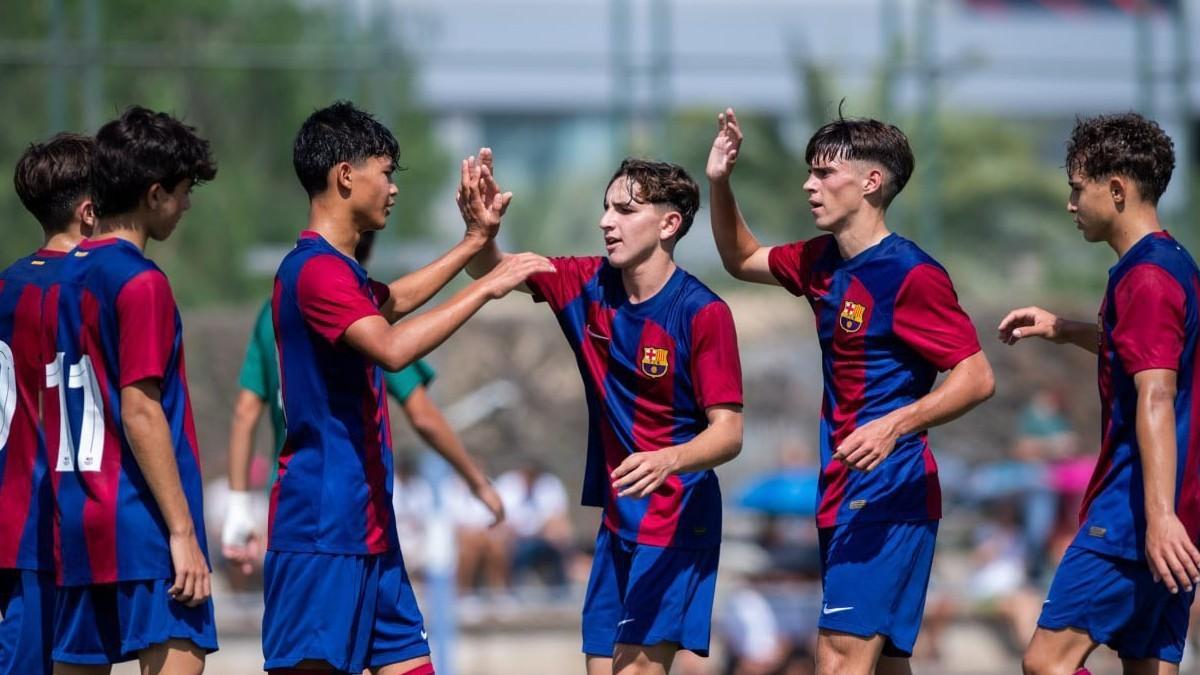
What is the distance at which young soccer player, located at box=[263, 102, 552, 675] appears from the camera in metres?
4.89

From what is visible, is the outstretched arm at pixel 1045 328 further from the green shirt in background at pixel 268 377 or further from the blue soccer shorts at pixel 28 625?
the blue soccer shorts at pixel 28 625

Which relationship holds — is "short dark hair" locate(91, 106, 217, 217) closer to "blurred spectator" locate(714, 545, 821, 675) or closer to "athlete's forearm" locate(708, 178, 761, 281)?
"athlete's forearm" locate(708, 178, 761, 281)

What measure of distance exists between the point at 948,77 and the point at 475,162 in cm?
1227

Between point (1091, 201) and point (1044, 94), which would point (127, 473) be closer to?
point (1091, 201)

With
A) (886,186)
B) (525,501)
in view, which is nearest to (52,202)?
(886,186)

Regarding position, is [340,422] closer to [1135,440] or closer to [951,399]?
[951,399]

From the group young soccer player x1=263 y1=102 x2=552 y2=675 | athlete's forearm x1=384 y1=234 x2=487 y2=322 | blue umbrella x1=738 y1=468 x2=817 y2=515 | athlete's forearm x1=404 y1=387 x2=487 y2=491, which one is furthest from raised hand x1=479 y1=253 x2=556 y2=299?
blue umbrella x1=738 y1=468 x2=817 y2=515

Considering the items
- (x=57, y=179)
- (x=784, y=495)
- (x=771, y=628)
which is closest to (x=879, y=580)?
(x=57, y=179)

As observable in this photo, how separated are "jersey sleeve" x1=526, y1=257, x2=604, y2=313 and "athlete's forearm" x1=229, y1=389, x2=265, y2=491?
5.25 ft

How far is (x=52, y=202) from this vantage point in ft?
17.6

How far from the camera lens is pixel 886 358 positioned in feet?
17.5

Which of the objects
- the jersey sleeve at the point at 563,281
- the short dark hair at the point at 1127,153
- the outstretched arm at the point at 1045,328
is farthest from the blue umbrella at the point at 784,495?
the short dark hair at the point at 1127,153

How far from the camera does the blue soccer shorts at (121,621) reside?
4785mm

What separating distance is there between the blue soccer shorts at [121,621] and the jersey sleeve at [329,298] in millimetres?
927
